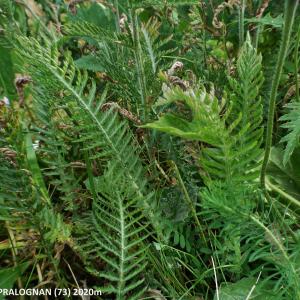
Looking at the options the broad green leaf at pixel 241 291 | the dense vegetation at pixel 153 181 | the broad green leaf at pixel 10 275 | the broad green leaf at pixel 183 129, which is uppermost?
the broad green leaf at pixel 183 129

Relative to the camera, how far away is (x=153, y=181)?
3.96ft

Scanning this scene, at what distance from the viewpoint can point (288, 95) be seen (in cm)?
131

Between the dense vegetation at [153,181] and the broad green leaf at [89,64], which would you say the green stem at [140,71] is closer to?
the dense vegetation at [153,181]

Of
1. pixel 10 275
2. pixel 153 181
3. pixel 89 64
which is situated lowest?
pixel 10 275

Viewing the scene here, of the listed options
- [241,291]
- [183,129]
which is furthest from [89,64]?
[241,291]

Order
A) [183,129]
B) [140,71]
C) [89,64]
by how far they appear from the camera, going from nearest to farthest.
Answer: [183,129]
[140,71]
[89,64]

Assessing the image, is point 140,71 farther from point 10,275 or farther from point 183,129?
point 10,275

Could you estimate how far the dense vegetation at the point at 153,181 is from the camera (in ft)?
3.04

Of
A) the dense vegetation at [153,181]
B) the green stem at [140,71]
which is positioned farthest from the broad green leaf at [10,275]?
the green stem at [140,71]

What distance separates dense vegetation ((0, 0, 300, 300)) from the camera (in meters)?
0.93

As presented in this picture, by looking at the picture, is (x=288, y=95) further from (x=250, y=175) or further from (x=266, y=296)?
(x=266, y=296)

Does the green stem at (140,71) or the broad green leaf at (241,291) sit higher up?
the green stem at (140,71)

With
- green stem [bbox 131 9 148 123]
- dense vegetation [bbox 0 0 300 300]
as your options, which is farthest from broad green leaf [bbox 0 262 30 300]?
green stem [bbox 131 9 148 123]

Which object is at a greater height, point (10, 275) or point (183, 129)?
point (183, 129)
